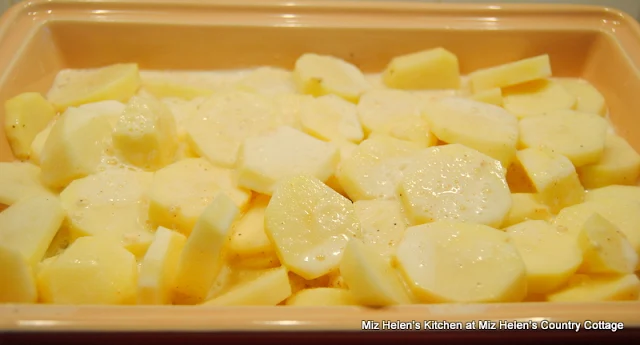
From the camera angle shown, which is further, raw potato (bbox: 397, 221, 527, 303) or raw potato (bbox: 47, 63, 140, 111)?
raw potato (bbox: 47, 63, 140, 111)

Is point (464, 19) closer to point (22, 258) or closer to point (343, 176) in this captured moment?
point (343, 176)

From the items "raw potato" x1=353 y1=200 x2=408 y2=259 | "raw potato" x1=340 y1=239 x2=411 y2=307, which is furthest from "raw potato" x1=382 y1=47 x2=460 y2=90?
"raw potato" x1=340 y1=239 x2=411 y2=307

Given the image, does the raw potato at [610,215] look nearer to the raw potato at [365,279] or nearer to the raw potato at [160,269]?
the raw potato at [365,279]

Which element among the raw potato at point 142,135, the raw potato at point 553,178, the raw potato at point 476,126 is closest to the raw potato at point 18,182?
the raw potato at point 142,135

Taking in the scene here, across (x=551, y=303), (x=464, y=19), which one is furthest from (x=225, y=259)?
(x=464, y=19)

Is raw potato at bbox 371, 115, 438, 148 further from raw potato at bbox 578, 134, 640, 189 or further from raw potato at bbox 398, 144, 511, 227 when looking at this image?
raw potato at bbox 578, 134, 640, 189

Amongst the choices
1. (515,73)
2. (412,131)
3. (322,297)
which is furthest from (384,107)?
(322,297)
